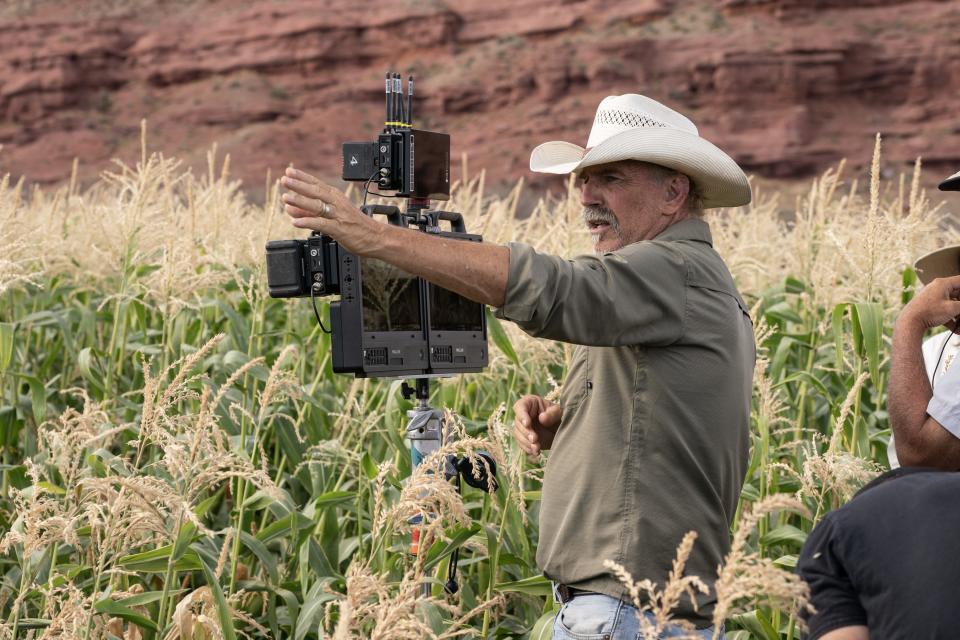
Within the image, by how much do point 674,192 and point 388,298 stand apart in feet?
2.63

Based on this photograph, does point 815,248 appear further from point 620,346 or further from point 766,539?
point 620,346

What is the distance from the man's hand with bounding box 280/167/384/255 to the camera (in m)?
2.34

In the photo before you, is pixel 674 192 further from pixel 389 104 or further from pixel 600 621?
pixel 600 621

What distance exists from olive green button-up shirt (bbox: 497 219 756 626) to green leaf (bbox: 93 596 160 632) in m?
1.18

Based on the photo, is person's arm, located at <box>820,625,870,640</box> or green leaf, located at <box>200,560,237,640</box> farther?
green leaf, located at <box>200,560,237,640</box>

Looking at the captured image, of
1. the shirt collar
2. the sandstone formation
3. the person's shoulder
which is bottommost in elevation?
the person's shoulder

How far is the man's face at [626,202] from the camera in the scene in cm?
285

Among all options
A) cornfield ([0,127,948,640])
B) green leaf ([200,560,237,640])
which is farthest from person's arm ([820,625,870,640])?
green leaf ([200,560,237,640])

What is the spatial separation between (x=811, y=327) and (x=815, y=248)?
118cm

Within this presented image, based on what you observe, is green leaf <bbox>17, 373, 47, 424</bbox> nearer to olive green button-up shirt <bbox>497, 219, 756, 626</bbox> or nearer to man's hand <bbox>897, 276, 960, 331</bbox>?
olive green button-up shirt <bbox>497, 219, 756, 626</bbox>

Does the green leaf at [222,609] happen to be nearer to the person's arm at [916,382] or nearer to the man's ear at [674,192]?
the man's ear at [674,192]

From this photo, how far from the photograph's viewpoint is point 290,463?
4691 mm

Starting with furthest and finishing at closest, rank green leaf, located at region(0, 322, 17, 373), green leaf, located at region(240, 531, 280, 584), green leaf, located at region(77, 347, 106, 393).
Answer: green leaf, located at region(77, 347, 106, 393)
green leaf, located at region(0, 322, 17, 373)
green leaf, located at region(240, 531, 280, 584)

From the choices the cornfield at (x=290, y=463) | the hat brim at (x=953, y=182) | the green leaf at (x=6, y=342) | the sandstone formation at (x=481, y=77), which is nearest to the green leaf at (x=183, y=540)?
the cornfield at (x=290, y=463)
